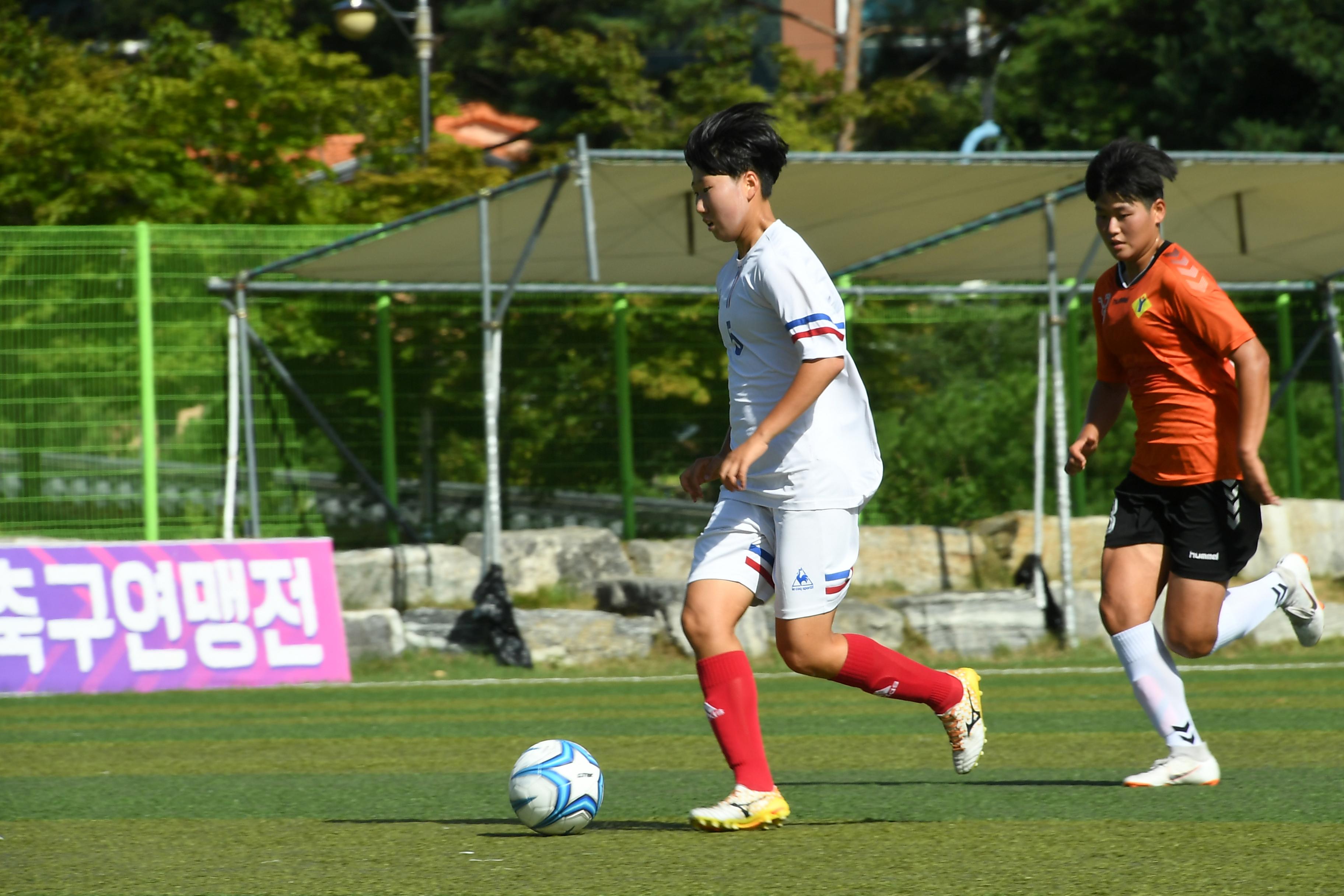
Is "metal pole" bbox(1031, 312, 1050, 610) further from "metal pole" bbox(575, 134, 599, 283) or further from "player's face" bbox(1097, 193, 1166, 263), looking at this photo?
"player's face" bbox(1097, 193, 1166, 263)

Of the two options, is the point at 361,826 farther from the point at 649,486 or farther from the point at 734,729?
the point at 649,486

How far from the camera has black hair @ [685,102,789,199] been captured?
4.61 metres

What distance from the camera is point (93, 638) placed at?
10.3 meters

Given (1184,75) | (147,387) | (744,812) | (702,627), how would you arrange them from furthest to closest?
(1184,75), (147,387), (702,627), (744,812)

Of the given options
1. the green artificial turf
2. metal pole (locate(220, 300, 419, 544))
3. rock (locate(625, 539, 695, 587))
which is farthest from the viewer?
rock (locate(625, 539, 695, 587))

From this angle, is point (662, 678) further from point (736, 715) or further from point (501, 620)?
point (736, 715)

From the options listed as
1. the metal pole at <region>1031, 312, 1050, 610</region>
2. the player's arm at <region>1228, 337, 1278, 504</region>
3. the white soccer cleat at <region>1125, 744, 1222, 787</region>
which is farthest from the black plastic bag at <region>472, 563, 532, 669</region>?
the player's arm at <region>1228, 337, 1278, 504</region>

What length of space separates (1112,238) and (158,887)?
135 inches

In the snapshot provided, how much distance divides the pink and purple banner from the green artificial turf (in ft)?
1.56

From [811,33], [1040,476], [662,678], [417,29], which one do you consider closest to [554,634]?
[662,678]

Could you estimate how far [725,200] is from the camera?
4.62 meters

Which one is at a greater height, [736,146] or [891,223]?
[891,223]

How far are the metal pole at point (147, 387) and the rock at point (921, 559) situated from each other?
542 cm

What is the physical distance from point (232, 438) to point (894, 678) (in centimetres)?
822
